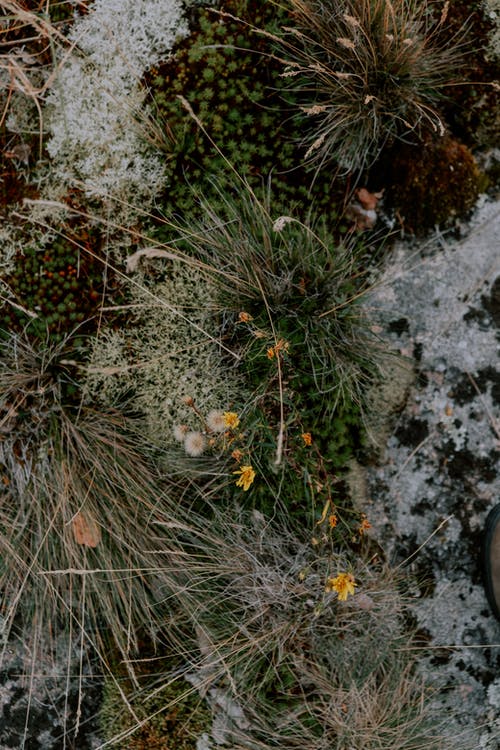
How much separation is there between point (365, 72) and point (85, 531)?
2756mm

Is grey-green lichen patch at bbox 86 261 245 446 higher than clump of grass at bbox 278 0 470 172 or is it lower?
lower

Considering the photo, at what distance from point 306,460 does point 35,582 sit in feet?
5.37

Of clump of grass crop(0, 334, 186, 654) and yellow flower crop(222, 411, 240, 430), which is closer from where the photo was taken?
yellow flower crop(222, 411, 240, 430)

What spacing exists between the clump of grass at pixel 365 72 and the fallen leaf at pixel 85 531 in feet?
7.29

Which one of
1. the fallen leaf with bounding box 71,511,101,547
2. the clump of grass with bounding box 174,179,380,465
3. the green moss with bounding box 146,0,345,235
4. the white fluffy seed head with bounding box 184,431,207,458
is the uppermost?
the green moss with bounding box 146,0,345,235

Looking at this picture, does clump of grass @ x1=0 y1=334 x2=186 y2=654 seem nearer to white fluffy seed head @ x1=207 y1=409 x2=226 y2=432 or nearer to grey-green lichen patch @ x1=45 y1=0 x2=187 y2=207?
white fluffy seed head @ x1=207 y1=409 x2=226 y2=432

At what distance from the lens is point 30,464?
3334 millimetres

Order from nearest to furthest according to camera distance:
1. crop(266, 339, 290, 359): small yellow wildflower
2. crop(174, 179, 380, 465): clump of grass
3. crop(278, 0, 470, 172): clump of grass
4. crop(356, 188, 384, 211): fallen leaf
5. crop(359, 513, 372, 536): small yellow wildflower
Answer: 1. crop(266, 339, 290, 359): small yellow wildflower
2. crop(278, 0, 470, 172): clump of grass
3. crop(174, 179, 380, 465): clump of grass
4. crop(359, 513, 372, 536): small yellow wildflower
5. crop(356, 188, 384, 211): fallen leaf

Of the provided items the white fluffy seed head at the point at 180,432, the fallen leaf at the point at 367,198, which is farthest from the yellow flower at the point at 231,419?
the fallen leaf at the point at 367,198

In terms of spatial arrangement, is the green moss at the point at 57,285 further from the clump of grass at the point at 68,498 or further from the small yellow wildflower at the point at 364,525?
the small yellow wildflower at the point at 364,525

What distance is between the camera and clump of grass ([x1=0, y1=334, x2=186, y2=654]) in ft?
10.7

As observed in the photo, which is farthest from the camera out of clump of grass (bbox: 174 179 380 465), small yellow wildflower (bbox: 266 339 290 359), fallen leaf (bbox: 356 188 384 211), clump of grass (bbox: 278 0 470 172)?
fallen leaf (bbox: 356 188 384 211)

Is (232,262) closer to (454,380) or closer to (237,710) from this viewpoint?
(454,380)

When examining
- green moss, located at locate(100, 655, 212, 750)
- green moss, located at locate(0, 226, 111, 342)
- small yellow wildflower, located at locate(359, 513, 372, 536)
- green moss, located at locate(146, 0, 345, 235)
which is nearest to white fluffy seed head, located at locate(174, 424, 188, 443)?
green moss, located at locate(0, 226, 111, 342)
